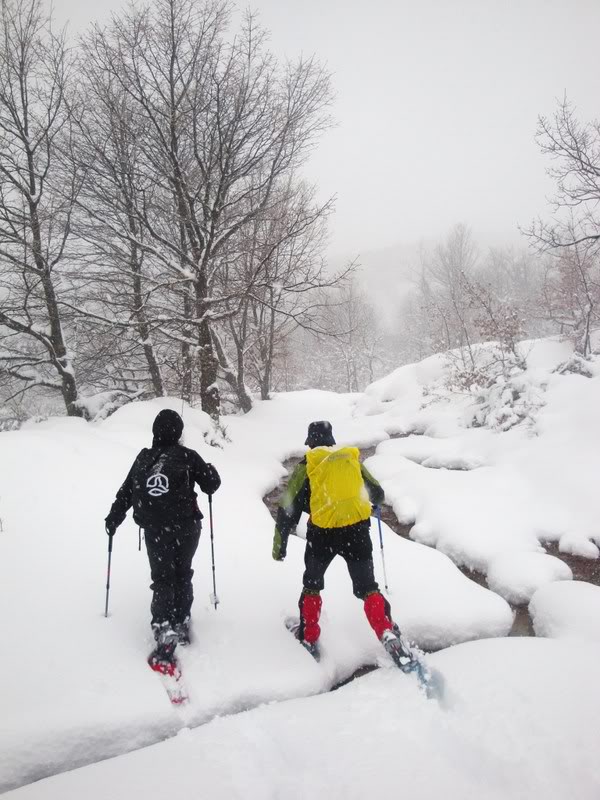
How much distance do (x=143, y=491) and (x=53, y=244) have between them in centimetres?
1010

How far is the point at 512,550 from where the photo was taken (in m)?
5.53

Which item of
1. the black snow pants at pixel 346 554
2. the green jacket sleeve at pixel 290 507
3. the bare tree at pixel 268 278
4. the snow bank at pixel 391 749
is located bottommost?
the snow bank at pixel 391 749

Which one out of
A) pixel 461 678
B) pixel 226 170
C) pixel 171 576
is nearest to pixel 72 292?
pixel 226 170

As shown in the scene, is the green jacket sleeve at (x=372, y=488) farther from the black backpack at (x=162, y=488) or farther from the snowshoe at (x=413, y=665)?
the black backpack at (x=162, y=488)

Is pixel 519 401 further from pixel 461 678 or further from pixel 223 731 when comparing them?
pixel 223 731

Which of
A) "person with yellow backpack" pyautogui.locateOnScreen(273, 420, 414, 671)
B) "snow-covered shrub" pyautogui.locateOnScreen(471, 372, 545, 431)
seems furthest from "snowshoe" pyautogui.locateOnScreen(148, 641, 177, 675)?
"snow-covered shrub" pyautogui.locateOnScreen(471, 372, 545, 431)

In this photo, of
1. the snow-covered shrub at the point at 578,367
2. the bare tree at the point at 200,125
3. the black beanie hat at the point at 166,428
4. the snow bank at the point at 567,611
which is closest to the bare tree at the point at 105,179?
the bare tree at the point at 200,125

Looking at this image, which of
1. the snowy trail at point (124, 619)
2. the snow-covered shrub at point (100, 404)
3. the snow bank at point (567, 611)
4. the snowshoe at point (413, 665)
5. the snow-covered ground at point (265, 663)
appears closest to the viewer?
the snow-covered ground at point (265, 663)

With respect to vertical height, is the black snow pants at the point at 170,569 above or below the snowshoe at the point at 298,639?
above

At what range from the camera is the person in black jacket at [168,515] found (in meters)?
3.22

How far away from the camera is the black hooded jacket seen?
3.22 m

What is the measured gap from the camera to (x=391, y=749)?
97.5 inches

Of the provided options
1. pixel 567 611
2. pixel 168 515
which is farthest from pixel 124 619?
pixel 567 611

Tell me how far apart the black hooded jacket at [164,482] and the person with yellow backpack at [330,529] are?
0.76 meters
